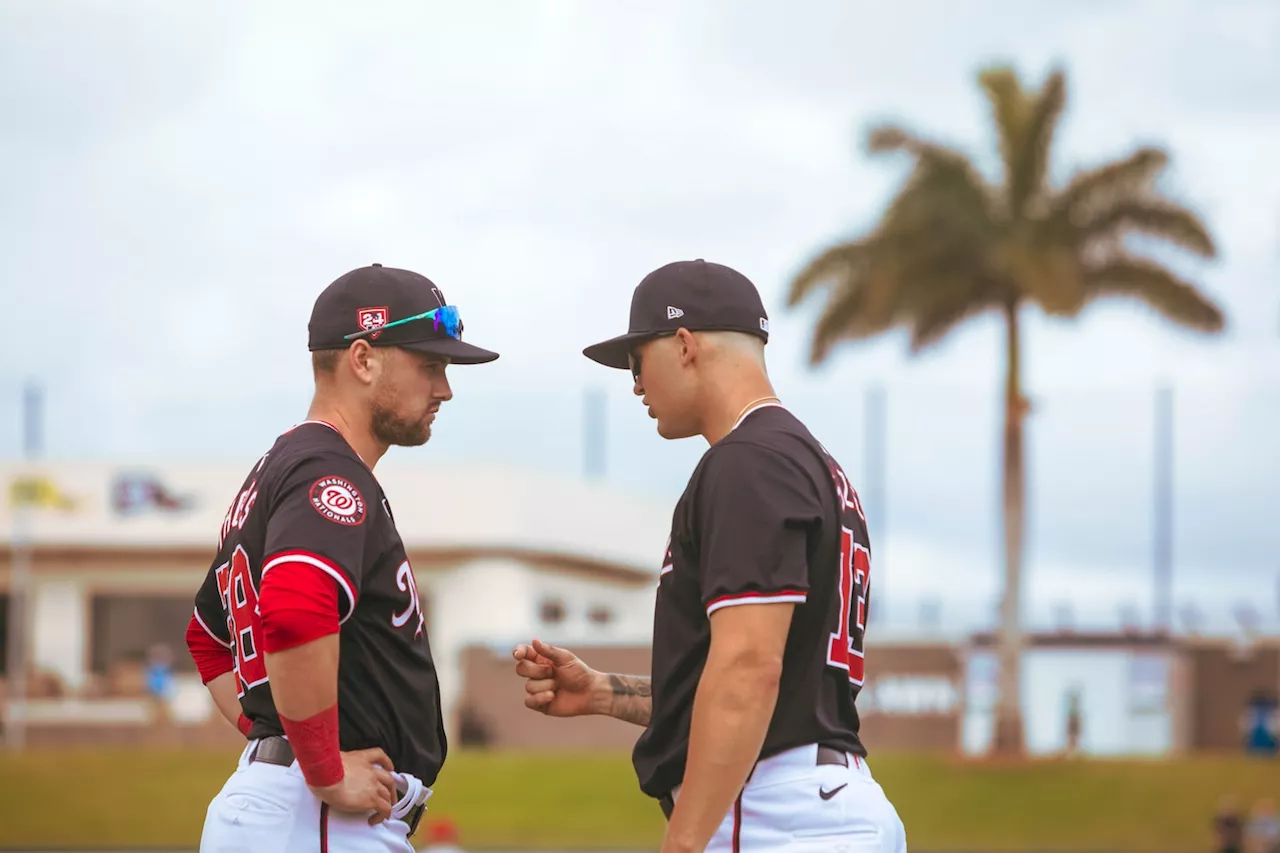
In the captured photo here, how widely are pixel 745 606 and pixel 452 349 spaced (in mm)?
1212

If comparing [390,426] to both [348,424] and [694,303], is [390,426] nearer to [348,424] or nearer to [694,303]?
[348,424]

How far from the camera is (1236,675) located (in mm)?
42219

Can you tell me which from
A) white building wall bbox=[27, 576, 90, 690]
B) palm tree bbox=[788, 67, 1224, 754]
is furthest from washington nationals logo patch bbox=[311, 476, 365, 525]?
white building wall bbox=[27, 576, 90, 690]

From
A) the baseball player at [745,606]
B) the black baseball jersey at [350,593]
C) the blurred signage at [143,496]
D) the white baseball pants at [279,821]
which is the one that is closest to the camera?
the baseball player at [745,606]

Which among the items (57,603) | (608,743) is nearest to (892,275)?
(608,743)

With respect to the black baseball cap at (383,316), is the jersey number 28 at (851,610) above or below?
below

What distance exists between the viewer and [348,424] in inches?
191

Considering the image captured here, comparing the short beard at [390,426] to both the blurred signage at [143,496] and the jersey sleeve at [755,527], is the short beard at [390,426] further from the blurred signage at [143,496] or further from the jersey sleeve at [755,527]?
the blurred signage at [143,496]

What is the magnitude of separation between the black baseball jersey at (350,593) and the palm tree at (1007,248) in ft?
84.4

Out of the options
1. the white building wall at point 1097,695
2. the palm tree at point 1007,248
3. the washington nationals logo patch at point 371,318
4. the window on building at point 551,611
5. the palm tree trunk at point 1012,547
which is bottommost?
the white building wall at point 1097,695

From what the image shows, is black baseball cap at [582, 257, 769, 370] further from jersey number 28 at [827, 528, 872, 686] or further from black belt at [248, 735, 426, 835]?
black belt at [248, 735, 426, 835]

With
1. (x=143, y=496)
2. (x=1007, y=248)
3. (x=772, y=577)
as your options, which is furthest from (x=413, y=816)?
(x=143, y=496)

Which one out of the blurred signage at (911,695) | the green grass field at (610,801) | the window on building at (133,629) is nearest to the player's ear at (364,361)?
the green grass field at (610,801)

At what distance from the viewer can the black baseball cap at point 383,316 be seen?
4.86 metres
